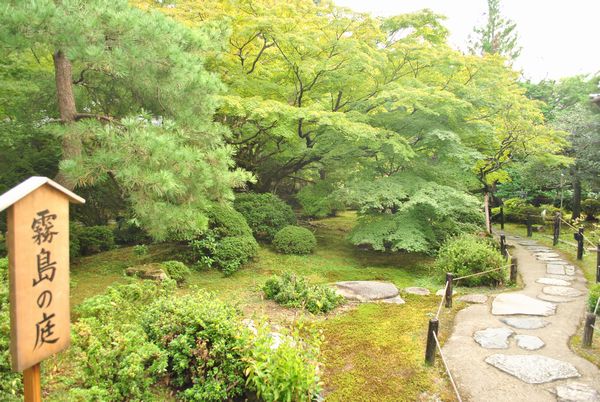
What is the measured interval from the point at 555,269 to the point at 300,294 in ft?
22.6

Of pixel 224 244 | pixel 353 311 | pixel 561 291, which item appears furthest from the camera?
pixel 224 244

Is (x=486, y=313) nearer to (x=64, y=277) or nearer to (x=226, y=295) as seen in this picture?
(x=226, y=295)

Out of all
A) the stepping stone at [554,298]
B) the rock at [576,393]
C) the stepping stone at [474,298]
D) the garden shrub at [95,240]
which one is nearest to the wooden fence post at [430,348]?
the rock at [576,393]

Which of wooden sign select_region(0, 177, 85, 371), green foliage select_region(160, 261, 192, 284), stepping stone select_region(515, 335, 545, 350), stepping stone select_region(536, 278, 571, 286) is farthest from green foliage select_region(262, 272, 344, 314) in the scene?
stepping stone select_region(536, 278, 571, 286)

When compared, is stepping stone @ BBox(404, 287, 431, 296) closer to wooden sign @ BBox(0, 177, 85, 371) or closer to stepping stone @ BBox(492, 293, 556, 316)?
stepping stone @ BBox(492, 293, 556, 316)

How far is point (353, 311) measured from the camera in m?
6.34

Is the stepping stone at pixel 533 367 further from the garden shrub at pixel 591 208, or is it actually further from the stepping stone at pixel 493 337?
the garden shrub at pixel 591 208

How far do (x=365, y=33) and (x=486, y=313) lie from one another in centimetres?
733

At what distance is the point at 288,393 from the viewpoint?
324cm

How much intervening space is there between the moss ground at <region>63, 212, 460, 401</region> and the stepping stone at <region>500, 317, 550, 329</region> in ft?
2.80

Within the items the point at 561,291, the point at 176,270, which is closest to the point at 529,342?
the point at 561,291

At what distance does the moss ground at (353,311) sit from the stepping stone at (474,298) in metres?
0.56

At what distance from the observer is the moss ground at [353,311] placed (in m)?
4.11

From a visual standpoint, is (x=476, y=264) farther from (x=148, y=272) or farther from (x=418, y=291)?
(x=148, y=272)
